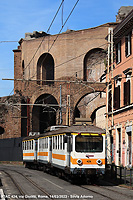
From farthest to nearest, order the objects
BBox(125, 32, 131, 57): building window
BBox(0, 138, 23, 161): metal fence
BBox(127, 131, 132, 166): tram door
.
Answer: BBox(0, 138, 23, 161): metal fence, BBox(125, 32, 131, 57): building window, BBox(127, 131, 132, 166): tram door

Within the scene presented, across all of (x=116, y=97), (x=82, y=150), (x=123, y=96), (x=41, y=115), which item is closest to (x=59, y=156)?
(x=82, y=150)

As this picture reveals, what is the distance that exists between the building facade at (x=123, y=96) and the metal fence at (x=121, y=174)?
5704 millimetres

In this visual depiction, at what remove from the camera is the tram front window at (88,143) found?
20.0 m

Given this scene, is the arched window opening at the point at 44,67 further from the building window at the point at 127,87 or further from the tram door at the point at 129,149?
the tram door at the point at 129,149

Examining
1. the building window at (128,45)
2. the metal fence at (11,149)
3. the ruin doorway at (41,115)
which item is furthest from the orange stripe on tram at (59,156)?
the ruin doorway at (41,115)

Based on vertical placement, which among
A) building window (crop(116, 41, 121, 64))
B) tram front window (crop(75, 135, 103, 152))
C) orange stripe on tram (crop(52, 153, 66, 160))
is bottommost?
orange stripe on tram (crop(52, 153, 66, 160))

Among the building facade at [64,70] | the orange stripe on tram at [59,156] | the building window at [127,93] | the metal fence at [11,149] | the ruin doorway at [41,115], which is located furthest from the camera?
the ruin doorway at [41,115]

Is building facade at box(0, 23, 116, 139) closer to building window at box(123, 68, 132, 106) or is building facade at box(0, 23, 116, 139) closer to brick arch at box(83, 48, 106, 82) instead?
brick arch at box(83, 48, 106, 82)

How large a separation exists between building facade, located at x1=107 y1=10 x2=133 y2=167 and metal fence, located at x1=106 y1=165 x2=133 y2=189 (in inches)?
225

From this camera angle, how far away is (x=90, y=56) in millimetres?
59531

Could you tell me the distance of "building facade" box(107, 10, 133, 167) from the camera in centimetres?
2925

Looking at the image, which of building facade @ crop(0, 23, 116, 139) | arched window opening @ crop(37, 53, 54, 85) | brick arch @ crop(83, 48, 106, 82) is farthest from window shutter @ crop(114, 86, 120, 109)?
arched window opening @ crop(37, 53, 54, 85)

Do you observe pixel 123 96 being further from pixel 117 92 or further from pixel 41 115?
pixel 41 115

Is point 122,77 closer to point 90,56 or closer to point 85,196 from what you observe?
point 85,196
